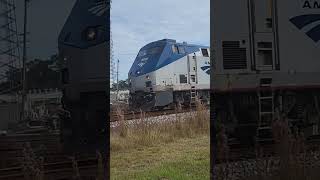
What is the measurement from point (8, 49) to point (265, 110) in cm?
317

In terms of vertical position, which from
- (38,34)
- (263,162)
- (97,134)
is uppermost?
(38,34)

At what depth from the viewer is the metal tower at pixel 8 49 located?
4711 millimetres

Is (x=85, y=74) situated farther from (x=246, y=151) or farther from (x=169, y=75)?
(x=169, y=75)

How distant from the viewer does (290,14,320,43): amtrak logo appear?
6.68 meters

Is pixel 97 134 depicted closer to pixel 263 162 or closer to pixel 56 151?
pixel 56 151

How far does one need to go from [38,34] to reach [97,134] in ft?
3.72

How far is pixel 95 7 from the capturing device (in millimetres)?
5137

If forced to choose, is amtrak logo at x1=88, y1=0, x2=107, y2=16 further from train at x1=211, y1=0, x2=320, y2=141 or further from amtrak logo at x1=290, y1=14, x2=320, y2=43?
amtrak logo at x1=290, y1=14, x2=320, y2=43

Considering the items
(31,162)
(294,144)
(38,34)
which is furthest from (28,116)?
(294,144)

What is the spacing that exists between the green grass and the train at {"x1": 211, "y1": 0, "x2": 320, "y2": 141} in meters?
1.95

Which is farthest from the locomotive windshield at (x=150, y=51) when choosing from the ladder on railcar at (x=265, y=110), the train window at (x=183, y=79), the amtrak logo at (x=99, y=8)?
the amtrak logo at (x=99, y=8)

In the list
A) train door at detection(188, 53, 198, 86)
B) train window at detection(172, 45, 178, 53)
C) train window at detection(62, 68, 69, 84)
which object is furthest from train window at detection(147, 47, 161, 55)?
train window at detection(62, 68, 69, 84)

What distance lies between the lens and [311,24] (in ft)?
22.2

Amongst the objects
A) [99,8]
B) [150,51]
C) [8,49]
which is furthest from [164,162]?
[150,51]
